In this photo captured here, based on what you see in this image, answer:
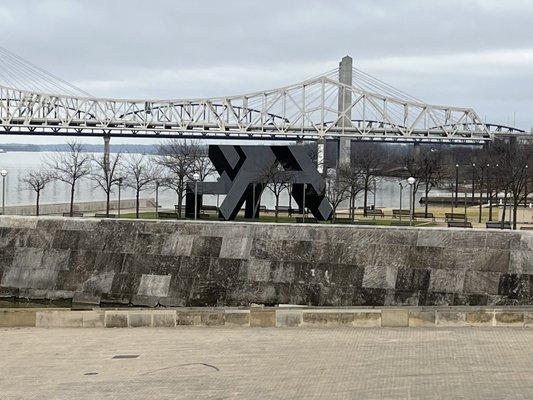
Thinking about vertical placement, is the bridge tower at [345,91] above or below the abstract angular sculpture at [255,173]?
above

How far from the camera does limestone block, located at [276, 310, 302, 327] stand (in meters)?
15.2

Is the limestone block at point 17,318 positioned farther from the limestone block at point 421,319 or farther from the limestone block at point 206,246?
the limestone block at point 206,246

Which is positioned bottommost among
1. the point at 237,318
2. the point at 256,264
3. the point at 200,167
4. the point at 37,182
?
the point at 237,318

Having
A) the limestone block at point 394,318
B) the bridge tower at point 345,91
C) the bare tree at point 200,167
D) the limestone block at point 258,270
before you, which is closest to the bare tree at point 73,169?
the bare tree at point 200,167

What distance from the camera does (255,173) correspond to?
1172 inches

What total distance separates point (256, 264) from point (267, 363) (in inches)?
428

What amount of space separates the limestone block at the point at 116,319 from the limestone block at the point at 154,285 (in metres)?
7.56

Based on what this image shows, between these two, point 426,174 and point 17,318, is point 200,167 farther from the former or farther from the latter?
point 17,318

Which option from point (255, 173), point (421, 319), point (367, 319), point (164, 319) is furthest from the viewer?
point (255, 173)

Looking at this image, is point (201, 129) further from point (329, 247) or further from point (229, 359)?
point (229, 359)

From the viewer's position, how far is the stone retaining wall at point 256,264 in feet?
69.3

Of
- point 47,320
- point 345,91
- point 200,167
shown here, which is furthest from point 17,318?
point 345,91

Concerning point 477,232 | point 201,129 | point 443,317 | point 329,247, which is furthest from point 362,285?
point 201,129

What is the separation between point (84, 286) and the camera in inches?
952
